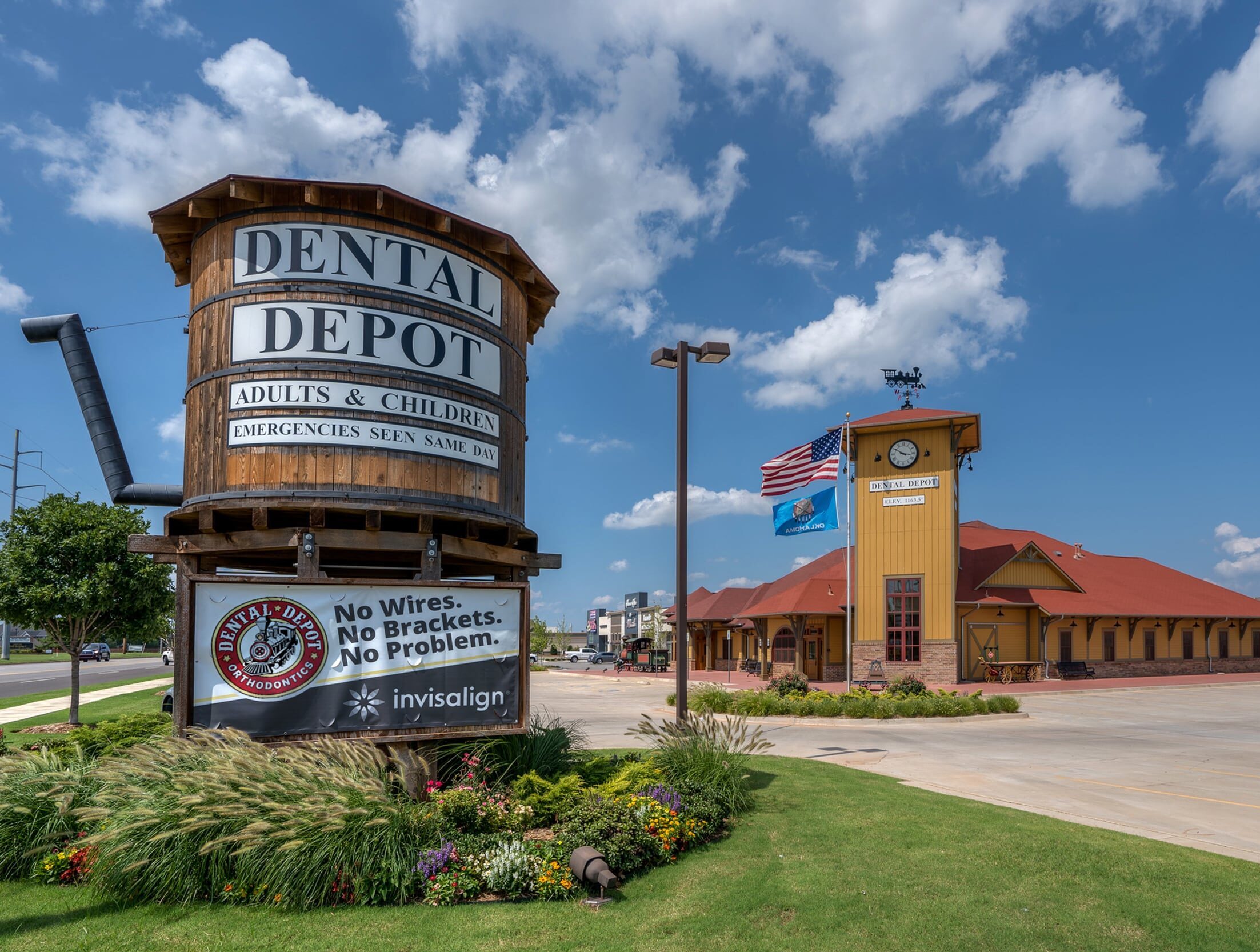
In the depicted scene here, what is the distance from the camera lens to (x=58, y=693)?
31.0m

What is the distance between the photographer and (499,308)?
11844 mm

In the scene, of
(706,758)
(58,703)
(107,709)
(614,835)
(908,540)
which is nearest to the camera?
(614,835)

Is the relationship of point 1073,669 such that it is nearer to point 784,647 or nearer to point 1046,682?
point 1046,682

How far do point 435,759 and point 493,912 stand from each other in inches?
138

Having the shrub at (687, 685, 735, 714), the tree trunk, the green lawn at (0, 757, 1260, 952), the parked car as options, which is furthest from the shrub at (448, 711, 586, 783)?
the parked car

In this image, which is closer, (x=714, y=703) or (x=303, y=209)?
(x=303, y=209)

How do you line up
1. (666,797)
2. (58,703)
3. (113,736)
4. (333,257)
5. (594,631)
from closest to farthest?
(666,797)
(333,257)
(113,736)
(58,703)
(594,631)

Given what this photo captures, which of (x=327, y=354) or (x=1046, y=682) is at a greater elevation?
(x=327, y=354)

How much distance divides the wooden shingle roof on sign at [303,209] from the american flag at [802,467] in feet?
43.8

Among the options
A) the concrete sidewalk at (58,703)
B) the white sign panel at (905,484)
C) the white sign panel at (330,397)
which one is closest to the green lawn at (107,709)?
the concrete sidewalk at (58,703)

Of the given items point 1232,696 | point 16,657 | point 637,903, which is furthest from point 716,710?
point 16,657

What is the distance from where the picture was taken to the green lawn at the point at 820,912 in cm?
657

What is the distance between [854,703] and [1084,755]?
7.46 m

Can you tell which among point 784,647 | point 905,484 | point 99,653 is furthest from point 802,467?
point 99,653
